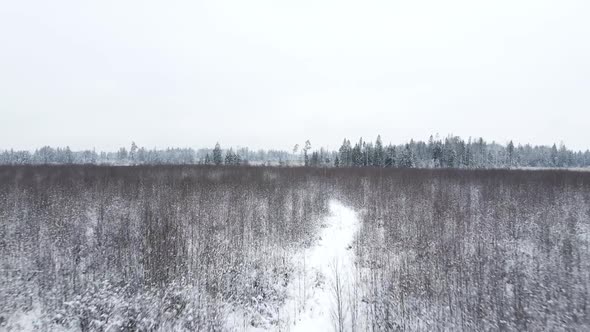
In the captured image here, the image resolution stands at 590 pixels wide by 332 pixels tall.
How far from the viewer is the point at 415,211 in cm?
955

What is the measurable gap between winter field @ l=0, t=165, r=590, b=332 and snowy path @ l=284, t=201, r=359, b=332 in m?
0.03

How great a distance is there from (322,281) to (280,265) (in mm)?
1117

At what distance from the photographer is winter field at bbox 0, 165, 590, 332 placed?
12.9 feet

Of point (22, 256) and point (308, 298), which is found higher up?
point (22, 256)

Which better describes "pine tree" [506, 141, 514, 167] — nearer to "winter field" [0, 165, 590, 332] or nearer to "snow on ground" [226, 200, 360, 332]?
"winter field" [0, 165, 590, 332]

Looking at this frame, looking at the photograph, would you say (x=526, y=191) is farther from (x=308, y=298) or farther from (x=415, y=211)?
(x=308, y=298)

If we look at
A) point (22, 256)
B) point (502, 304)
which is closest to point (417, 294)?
point (502, 304)

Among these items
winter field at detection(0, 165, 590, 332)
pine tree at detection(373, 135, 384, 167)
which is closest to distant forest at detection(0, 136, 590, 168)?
pine tree at detection(373, 135, 384, 167)

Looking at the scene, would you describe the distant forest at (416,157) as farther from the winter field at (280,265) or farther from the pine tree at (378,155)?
the winter field at (280,265)

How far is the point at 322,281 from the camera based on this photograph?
525 cm

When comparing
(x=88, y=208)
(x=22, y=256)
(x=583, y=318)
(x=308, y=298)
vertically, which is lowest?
(x=308, y=298)

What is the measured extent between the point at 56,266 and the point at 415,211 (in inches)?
434

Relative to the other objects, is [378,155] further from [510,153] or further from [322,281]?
[510,153]

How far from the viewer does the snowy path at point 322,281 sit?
13.8 feet
